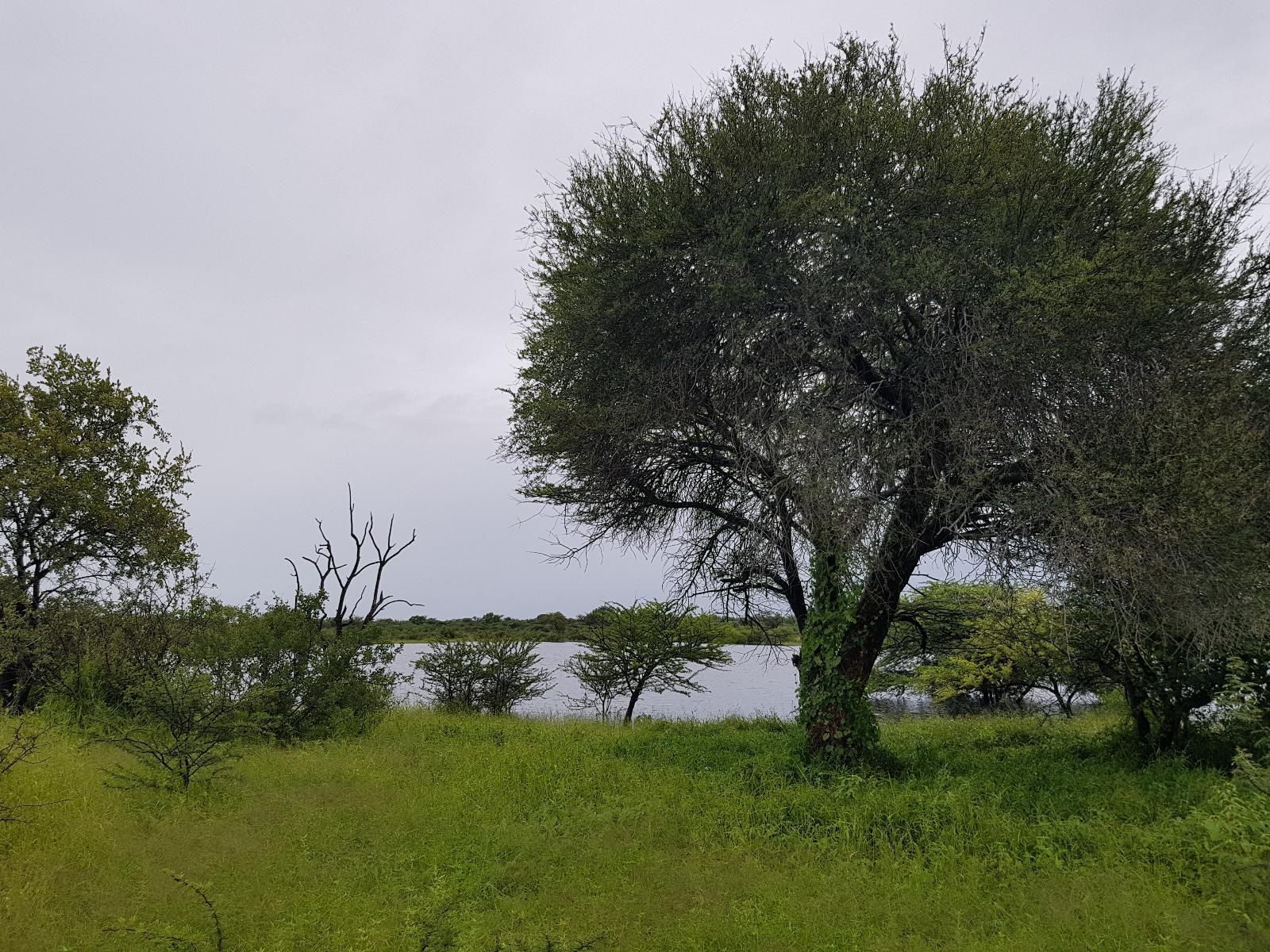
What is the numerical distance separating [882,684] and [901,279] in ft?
69.3

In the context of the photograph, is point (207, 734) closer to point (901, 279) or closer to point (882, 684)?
point (901, 279)

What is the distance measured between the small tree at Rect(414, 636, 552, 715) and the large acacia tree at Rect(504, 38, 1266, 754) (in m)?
9.40

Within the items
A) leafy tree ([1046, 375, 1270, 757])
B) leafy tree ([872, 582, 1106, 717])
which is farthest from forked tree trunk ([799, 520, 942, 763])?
leafy tree ([1046, 375, 1270, 757])

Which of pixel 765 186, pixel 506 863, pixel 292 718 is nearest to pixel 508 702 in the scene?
A: pixel 292 718

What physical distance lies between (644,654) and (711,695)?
11.2 ft

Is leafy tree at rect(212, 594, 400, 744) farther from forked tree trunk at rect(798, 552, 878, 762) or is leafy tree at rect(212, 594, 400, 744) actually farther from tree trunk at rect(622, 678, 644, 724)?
forked tree trunk at rect(798, 552, 878, 762)

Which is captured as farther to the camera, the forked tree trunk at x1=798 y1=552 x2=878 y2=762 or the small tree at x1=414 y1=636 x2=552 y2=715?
the small tree at x1=414 y1=636 x2=552 y2=715

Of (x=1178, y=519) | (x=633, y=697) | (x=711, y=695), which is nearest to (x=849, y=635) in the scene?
(x=1178, y=519)

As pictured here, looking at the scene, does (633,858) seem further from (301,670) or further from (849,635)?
(301,670)

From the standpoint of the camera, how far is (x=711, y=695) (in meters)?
22.2

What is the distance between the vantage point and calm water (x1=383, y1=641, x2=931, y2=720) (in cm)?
1822

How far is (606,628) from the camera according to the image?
20844 mm

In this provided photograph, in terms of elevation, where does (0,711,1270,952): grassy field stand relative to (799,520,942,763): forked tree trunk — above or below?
below

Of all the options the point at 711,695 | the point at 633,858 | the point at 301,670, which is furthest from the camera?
the point at 711,695
